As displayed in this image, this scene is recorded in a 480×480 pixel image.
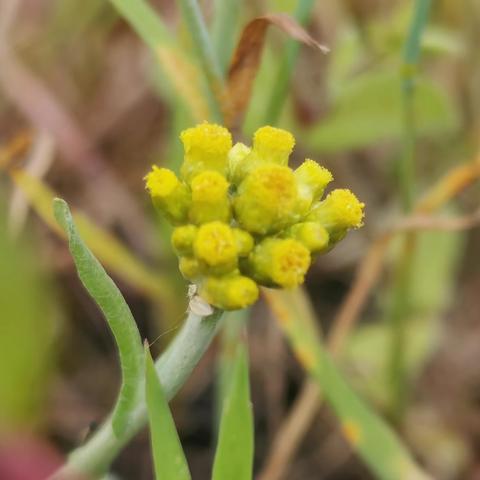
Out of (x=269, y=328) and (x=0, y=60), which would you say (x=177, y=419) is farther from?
(x=0, y=60)

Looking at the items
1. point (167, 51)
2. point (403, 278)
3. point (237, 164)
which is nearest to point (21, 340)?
point (237, 164)

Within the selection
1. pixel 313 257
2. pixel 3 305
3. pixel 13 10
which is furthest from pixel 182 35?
pixel 3 305

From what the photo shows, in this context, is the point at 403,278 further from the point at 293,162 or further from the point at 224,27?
the point at 224,27

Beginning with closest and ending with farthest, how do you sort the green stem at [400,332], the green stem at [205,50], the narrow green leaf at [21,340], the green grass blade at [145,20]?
the narrow green leaf at [21,340]
the green stem at [205,50]
the green grass blade at [145,20]
the green stem at [400,332]

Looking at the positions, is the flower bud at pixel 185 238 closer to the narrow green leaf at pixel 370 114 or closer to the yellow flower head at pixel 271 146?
the yellow flower head at pixel 271 146

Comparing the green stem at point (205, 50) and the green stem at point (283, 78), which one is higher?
the green stem at point (205, 50)

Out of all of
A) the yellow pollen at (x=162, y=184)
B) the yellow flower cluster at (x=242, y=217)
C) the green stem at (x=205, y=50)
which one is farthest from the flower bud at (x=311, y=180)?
the green stem at (x=205, y=50)

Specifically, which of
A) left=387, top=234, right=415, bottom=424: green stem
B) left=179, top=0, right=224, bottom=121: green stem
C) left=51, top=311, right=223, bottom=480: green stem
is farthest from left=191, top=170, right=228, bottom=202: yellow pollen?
left=387, top=234, right=415, bottom=424: green stem

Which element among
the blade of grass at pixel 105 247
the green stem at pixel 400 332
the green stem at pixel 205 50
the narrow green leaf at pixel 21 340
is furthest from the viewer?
the green stem at pixel 400 332
